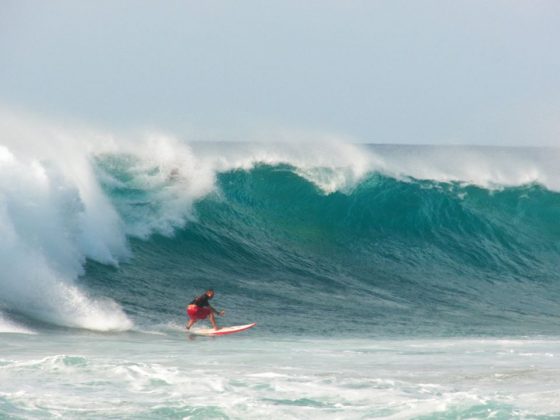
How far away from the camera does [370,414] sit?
9617mm

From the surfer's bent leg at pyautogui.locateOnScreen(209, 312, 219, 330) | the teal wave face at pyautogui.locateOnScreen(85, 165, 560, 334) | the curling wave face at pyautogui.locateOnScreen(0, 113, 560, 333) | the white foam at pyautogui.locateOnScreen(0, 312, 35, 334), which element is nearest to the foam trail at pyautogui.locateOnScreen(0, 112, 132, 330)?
the curling wave face at pyautogui.locateOnScreen(0, 113, 560, 333)

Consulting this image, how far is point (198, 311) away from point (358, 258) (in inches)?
305

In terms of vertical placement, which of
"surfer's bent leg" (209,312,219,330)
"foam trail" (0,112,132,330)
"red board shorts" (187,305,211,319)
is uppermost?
"foam trail" (0,112,132,330)

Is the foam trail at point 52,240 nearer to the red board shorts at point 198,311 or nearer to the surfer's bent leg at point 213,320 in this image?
the red board shorts at point 198,311

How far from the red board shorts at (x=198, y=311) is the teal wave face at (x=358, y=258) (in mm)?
914

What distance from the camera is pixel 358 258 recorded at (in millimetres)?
23000

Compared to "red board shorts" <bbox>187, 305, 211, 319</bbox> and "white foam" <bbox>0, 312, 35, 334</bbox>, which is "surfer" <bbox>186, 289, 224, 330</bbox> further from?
"white foam" <bbox>0, 312, 35, 334</bbox>

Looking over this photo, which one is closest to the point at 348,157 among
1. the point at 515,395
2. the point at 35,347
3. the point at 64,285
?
the point at 64,285

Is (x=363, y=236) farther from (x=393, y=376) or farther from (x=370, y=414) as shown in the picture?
(x=370, y=414)

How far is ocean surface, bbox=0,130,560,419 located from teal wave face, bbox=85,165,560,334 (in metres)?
0.07

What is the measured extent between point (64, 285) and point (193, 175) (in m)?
9.99

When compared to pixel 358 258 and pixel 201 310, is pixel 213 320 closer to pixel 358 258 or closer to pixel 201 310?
pixel 201 310

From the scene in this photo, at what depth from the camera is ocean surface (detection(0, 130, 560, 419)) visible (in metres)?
10.5

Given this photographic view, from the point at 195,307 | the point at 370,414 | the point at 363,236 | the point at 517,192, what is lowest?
the point at 370,414
